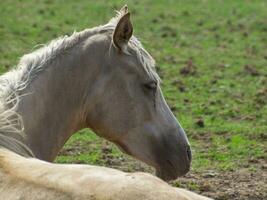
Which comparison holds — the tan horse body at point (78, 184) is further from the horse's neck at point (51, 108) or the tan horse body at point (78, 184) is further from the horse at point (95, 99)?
the horse's neck at point (51, 108)

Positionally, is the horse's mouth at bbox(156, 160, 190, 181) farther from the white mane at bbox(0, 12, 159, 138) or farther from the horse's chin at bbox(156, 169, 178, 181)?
the white mane at bbox(0, 12, 159, 138)

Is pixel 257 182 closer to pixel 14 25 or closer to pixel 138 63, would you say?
pixel 138 63

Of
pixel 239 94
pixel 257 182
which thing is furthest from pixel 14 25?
pixel 257 182

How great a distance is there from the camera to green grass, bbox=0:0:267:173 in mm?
9008

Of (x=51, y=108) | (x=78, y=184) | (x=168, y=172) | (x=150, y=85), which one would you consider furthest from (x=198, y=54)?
(x=78, y=184)

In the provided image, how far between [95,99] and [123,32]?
0.51m

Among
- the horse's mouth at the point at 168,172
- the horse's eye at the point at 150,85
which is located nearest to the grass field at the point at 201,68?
the horse's mouth at the point at 168,172

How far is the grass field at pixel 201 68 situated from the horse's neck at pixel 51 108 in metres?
2.07

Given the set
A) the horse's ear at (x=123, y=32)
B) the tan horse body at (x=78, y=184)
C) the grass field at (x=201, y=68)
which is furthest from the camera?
the grass field at (x=201, y=68)

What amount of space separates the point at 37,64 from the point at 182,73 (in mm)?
6735

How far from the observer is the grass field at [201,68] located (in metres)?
8.22

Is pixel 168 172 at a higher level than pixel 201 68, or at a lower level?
higher

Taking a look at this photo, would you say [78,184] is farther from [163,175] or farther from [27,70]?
[163,175]

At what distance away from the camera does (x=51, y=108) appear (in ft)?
18.6
